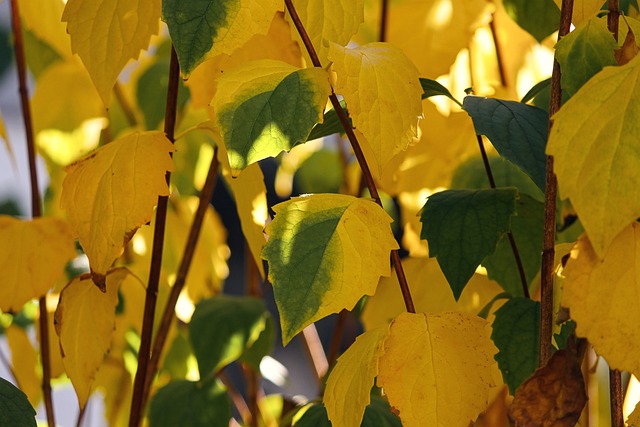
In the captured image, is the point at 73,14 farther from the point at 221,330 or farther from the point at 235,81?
the point at 221,330

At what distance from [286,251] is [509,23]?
1.27ft

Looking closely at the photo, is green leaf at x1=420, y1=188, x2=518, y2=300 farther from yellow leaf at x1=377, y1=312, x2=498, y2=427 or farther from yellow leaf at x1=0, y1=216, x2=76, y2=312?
yellow leaf at x1=0, y1=216, x2=76, y2=312

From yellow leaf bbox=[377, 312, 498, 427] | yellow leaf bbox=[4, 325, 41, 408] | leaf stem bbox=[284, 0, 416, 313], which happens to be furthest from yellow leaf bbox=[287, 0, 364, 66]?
yellow leaf bbox=[4, 325, 41, 408]

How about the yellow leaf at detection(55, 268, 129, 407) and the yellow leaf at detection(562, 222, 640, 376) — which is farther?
the yellow leaf at detection(55, 268, 129, 407)

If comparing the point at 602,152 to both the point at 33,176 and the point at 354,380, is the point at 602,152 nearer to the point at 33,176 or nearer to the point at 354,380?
the point at 354,380

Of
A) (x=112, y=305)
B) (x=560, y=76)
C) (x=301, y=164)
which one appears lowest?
(x=301, y=164)

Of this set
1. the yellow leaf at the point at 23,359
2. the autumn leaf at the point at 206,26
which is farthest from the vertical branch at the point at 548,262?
the yellow leaf at the point at 23,359

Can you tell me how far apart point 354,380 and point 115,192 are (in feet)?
0.44

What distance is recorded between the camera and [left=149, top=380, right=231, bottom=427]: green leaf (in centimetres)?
61

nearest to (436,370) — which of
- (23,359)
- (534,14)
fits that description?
(534,14)

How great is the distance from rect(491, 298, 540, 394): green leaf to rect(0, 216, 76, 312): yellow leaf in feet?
0.82

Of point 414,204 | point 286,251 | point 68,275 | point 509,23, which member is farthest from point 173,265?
point 286,251

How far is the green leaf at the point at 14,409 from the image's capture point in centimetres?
42

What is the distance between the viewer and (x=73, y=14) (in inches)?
16.9
